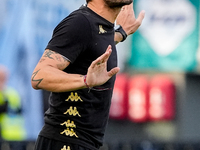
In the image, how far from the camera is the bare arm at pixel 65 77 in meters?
2.71

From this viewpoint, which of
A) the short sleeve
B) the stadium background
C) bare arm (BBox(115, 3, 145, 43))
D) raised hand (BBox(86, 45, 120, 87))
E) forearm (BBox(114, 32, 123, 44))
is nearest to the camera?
raised hand (BBox(86, 45, 120, 87))

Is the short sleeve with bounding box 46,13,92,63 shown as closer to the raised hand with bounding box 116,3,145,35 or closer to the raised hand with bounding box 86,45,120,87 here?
the raised hand with bounding box 86,45,120,87

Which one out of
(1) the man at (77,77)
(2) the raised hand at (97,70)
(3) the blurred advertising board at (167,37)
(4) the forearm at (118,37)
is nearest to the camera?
(2) the raised hand at (97,70)

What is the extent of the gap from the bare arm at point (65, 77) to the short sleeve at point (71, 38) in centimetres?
11

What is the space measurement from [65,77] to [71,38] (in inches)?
11.7

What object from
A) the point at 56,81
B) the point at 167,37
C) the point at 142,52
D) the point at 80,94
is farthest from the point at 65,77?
the point at 167,37

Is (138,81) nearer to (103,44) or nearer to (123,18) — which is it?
(123,18)

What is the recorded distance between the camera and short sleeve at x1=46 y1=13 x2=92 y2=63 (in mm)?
2941

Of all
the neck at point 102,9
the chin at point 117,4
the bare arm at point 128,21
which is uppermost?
the chin at point 117,4

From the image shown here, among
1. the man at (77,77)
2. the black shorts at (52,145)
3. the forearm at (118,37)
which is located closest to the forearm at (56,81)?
the man at (77,77)

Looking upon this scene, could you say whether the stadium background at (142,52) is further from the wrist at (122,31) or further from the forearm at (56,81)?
the forearm at (56,81)

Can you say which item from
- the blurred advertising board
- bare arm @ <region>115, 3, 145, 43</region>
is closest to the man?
bare arm @ <region>115, 3, 145, 43</region>

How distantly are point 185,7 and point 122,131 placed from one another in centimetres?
305

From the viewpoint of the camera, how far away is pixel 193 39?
402 inches
